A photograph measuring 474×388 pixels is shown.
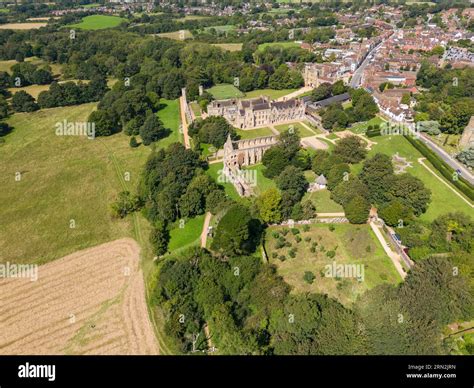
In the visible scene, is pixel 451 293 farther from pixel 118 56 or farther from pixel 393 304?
pixel 118 56

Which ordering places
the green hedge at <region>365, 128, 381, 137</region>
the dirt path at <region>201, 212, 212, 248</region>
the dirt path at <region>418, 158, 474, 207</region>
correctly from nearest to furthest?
the dirt path at <region>201, 212, 212, 248</region> → the dirt path at <region>418, 158, 474, 207</region> → the green hedge at <region>365, 128, 381, 137</region>

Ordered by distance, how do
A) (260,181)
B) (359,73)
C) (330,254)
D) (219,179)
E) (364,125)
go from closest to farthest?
(330,254) < (260,181) < (219,179) < (364,125) < (359,73)

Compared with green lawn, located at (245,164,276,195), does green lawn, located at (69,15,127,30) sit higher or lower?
higher

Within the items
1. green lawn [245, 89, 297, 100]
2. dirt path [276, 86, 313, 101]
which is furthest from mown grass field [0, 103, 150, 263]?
dirt path [276, 86, 313, 101]

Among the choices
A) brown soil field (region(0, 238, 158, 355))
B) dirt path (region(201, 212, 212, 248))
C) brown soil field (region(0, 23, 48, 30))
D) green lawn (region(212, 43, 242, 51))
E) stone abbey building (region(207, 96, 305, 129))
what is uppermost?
brown soil field (region(0, 23, 48, 30))

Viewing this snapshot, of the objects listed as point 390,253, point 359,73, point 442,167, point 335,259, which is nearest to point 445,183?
point 442,167

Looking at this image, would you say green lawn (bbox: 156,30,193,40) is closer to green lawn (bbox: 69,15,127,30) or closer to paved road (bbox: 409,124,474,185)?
green lawn (bbox: 69,15,127,30)

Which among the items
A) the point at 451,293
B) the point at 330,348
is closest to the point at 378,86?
the point at 451,293

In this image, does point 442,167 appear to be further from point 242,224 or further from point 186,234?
point 186,234
